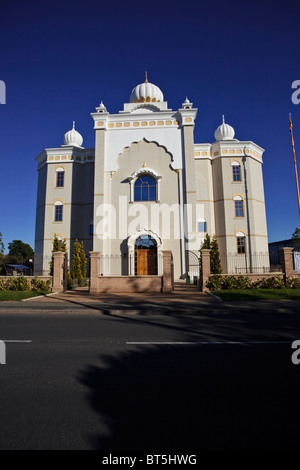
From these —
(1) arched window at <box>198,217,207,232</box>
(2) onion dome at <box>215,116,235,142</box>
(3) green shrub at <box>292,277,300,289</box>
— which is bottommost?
(3) green shrub at <box>292,277,300,289</box>

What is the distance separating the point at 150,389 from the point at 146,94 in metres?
28.9

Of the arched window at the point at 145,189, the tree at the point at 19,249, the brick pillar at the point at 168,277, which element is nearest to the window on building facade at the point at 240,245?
the arched window at the point at 145,189

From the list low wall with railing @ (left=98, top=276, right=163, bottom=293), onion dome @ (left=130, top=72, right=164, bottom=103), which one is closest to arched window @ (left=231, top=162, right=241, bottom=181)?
onion dome @ (left=130, top=72, right=164, bottom=103)

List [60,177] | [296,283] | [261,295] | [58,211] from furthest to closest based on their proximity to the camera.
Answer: [60,177]
[58,211]
[296,283]
[261,295]

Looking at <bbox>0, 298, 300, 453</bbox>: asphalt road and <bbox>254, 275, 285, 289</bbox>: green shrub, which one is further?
<bbox>254, 275, 285, 289</bbox>: green shrub

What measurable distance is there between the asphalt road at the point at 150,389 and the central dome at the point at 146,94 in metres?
25.8

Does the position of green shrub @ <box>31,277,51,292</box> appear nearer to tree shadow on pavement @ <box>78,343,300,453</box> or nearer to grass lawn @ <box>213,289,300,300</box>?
grass lawn @ <box>213,289,300,300</box>

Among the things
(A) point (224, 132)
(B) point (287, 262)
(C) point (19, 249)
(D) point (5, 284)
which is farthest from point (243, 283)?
(C) point (19, 249)

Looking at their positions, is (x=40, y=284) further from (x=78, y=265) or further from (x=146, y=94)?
(x=146, y=94)

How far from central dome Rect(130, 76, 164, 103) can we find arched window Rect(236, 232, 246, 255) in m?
15.7

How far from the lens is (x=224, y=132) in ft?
98.9

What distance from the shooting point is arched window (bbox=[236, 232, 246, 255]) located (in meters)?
26.8

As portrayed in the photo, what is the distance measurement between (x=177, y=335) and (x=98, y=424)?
410 cm

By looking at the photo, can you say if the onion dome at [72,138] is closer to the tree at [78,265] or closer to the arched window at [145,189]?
the arched window at [145,189]
